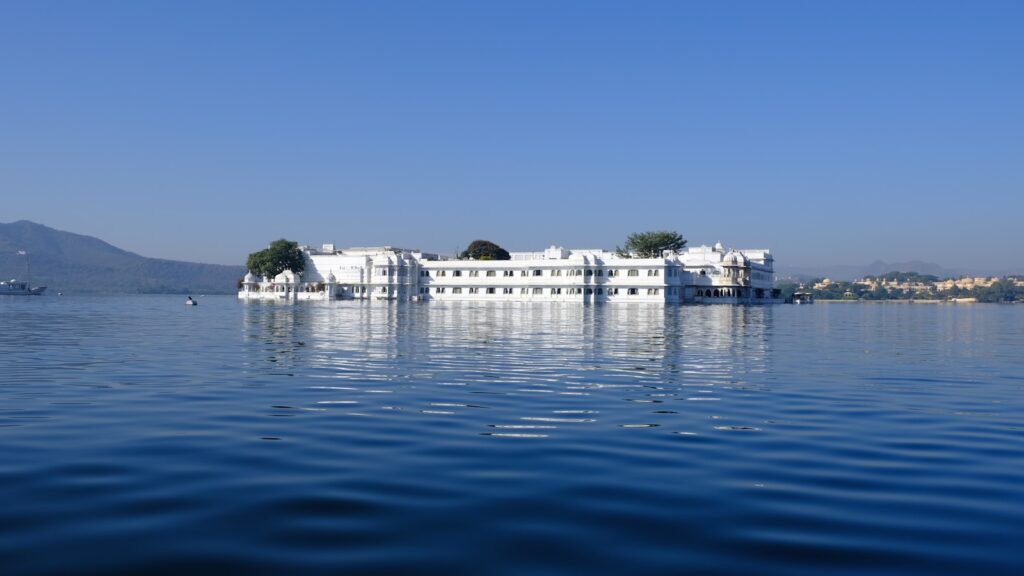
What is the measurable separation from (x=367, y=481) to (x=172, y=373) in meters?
12.4

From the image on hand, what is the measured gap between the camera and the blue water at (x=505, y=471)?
5980 mm

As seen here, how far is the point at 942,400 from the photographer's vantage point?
1555 cm

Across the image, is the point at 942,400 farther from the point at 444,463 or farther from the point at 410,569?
the point at 410,569

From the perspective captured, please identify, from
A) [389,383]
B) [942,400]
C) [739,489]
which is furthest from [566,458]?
[942,400]

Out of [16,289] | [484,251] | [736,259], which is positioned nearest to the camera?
[736,259]

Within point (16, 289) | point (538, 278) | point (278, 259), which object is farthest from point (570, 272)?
point (16, 289)

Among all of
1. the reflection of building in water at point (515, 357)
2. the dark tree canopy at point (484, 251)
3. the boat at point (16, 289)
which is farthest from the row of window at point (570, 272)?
the boat at point (16, 289)

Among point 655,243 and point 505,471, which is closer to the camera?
point 505,471

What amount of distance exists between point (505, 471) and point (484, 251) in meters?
146

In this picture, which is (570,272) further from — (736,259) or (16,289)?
(16,289)

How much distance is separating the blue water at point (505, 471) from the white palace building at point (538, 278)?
94.7 m

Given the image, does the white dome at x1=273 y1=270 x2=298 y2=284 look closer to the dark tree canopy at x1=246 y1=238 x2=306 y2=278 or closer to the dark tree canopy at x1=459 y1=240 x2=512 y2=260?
the dark tree canopy at x1=246 y1=238 x2=306 y2=278

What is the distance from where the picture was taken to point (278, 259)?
135 m

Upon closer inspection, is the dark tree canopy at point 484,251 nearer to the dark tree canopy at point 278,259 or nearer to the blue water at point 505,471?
the dark tree canopy at point 278,259
